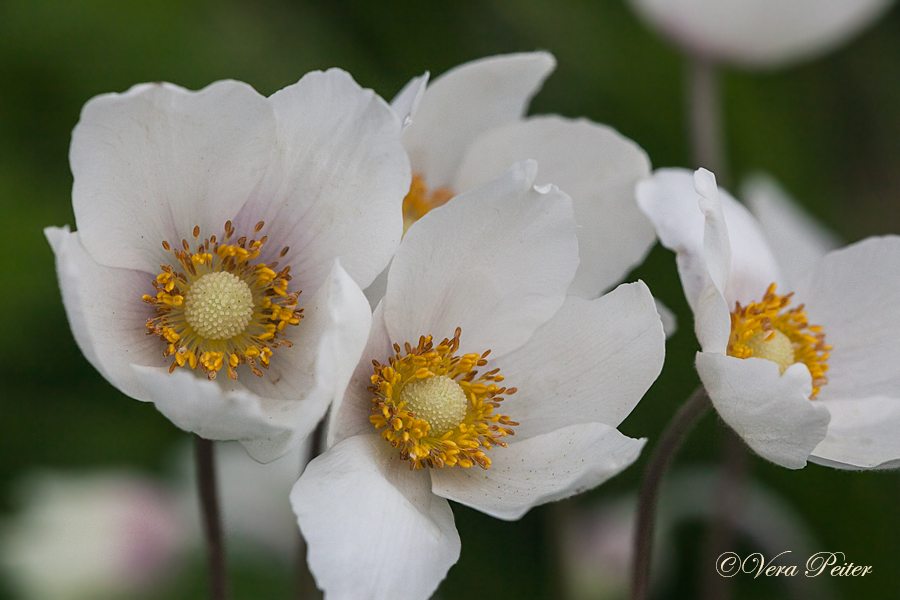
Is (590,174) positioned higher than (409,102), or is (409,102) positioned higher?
(409,102)

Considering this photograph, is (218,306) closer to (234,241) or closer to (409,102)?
(234,241)

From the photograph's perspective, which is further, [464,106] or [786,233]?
[786,233]

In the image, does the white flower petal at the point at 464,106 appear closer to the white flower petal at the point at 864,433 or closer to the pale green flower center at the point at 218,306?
the pale green flower center at the point at 218,306

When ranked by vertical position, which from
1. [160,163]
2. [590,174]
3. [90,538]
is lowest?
[90,538]

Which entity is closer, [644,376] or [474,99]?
[644,376]

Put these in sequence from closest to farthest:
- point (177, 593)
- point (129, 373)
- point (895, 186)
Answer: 1. point (129, 373)
2. point (177, 593)
3. point (895, 186)

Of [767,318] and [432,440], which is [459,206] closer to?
[432,440]

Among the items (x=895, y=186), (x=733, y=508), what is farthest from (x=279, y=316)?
(x=895, y=186)

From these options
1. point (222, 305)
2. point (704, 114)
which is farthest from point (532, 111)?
point (222, 305)
